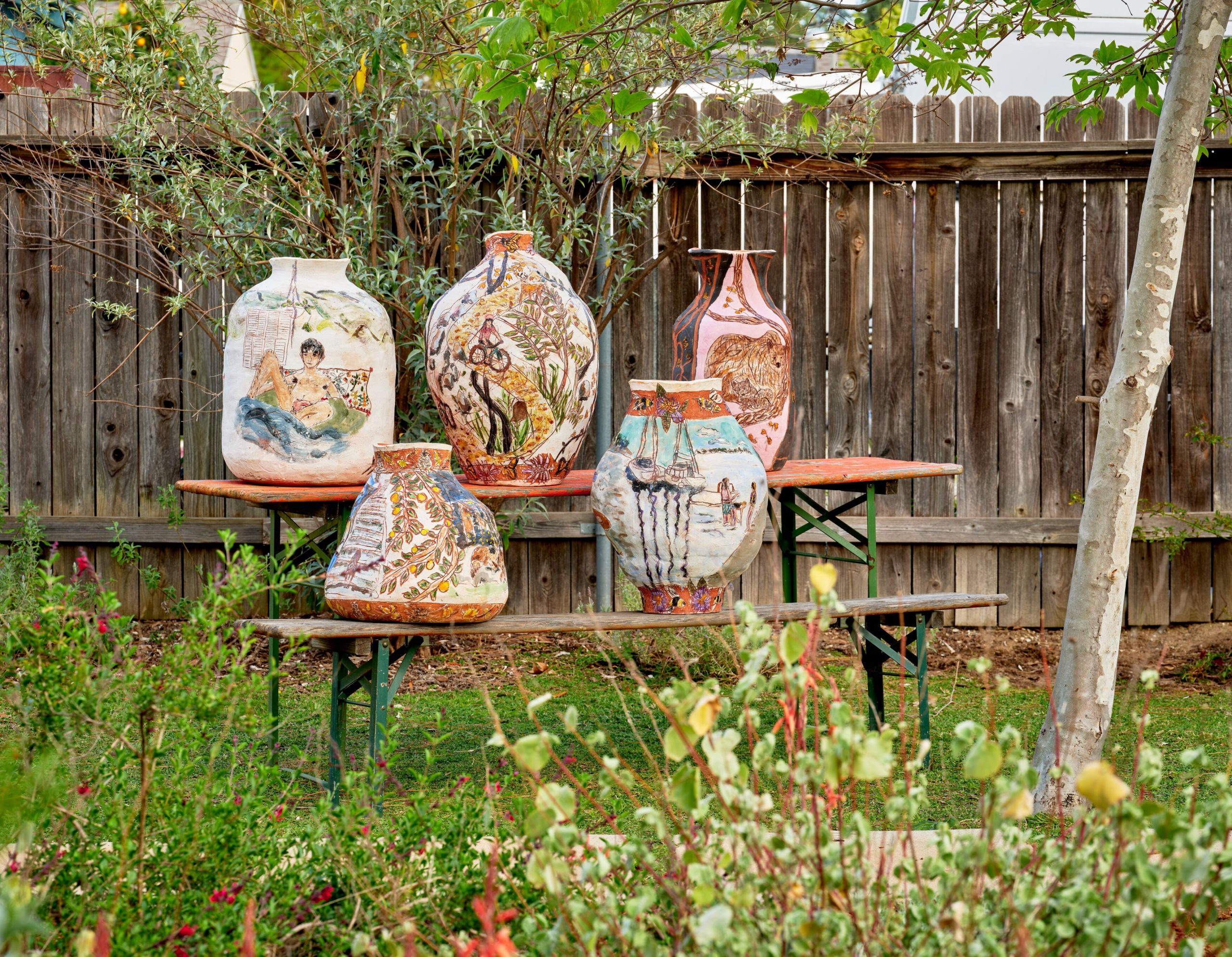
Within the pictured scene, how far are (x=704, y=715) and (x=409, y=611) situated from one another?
1575 mm

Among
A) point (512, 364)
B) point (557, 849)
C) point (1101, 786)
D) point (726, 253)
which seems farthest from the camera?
point (726, 253)

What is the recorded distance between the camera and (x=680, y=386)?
2.94 m

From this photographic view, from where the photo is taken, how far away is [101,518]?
4.90m

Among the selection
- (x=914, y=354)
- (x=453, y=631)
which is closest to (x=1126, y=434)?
(x=453, y=631)

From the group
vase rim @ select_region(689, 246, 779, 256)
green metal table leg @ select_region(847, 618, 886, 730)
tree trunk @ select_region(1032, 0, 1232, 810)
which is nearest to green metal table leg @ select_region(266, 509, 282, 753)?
vase rim @ select_region(689, 246, 779, 256)

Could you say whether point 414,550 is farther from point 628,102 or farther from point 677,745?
point 677,745

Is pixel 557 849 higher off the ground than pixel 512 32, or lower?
lower

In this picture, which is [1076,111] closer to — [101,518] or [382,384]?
[382,384]

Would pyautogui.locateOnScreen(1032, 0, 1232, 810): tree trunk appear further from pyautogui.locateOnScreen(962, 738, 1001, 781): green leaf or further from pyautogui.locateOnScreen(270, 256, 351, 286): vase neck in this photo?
pyautogui.locateOnScreen(270, 256, 351, 286): vase neck

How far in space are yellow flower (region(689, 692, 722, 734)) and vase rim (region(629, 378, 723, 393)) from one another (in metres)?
1.71

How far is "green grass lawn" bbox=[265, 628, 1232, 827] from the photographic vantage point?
3277 millimetres

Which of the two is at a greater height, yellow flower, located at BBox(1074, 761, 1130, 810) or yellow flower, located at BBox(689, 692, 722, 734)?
yellow flower, located at BBox(689, 692, 722, 734)

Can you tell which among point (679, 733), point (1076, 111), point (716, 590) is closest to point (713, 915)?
point (679, 733)

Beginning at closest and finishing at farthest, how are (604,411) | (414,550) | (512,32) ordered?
Result: (512,32)
(414,550)
(604,411)
